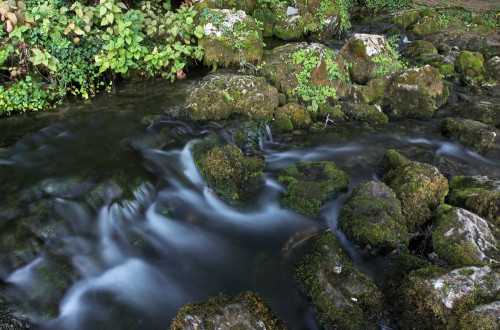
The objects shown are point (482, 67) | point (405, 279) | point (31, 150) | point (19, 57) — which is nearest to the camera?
point (405, 279)

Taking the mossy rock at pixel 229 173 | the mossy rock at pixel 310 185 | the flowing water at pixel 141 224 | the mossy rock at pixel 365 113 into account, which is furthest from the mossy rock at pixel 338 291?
the mossy rock at pixel 365 113

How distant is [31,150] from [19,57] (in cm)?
252

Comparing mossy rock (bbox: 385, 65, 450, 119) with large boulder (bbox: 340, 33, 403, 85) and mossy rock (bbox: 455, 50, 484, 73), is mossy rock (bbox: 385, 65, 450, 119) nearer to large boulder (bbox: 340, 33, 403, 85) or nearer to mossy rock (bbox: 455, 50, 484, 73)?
large boulder (bbox: 340, 33, 403, 85)

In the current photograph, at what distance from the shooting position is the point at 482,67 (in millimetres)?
9891

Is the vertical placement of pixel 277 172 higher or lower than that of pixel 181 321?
lower

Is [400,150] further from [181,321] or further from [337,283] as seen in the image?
[181,321]

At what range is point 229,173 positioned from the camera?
4.93 m

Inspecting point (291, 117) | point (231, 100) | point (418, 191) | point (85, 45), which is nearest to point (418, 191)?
point (418, 191)

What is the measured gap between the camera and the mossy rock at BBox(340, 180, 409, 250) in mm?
3926

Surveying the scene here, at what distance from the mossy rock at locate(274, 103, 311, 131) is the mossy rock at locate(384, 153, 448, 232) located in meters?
2.53

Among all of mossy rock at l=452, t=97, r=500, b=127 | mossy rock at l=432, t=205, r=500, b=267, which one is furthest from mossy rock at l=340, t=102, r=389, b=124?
mossy rock at l=432, t=205, r=500, b=267

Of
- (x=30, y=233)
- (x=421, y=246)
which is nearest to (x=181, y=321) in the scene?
(x=30, y=233)

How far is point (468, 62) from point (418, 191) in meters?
8.01

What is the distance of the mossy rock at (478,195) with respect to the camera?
4.30m
